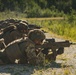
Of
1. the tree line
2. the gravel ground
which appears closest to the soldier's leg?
the gravel ground

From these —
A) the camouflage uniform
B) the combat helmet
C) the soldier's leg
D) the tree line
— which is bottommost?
the tree line

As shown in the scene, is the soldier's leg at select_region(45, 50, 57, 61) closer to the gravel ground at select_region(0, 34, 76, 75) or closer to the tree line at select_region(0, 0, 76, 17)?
the gravel ground at select_region(0, 34, 76, 75)

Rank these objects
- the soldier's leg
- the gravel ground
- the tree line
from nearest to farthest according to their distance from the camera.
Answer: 1. the gravel ground
2. the soldier's leg
3. the tree line

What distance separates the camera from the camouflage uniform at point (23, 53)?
10.6 meters

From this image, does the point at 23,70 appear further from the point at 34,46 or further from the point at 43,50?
the point at 43,50

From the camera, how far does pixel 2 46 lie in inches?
480

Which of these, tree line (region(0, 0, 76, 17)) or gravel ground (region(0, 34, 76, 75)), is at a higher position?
gravel ground (region(0, 34, 76, 75))

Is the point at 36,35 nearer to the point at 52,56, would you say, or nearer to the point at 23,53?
the point at 23,53

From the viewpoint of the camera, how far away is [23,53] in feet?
35.7

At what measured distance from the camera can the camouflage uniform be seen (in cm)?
1062

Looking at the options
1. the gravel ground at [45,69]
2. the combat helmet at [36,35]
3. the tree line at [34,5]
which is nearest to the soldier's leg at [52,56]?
the gravel ground at [45,69]

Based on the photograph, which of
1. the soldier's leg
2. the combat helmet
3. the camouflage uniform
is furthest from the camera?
the soldier's leg

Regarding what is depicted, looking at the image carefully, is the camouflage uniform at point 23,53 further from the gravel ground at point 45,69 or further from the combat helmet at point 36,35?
the gravel ground at point 45,69

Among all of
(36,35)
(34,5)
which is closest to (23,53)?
(36,35)
